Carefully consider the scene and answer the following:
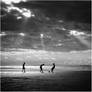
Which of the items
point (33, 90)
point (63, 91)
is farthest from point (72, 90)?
point (33, 90)

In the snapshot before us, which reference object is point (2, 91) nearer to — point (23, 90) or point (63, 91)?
point (23, 90)

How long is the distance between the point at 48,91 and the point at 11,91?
12.8 ft

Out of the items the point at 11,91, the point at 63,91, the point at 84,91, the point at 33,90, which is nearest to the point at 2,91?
the point at 11,91

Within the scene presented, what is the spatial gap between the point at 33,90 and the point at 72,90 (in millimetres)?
4199

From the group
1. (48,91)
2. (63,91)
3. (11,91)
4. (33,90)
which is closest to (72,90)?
(63,91)

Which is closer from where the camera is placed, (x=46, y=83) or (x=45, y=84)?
(x=45, y=84)

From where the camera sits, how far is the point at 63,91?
2069cm

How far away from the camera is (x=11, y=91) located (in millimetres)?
20969

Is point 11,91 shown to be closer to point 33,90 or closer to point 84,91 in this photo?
point 33,90

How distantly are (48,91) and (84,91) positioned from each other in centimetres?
387

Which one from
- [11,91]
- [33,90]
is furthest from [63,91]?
[11,91]

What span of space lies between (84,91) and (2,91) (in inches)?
344

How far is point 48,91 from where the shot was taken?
20734 mm

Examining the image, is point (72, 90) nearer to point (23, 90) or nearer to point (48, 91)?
point (48, 91)
